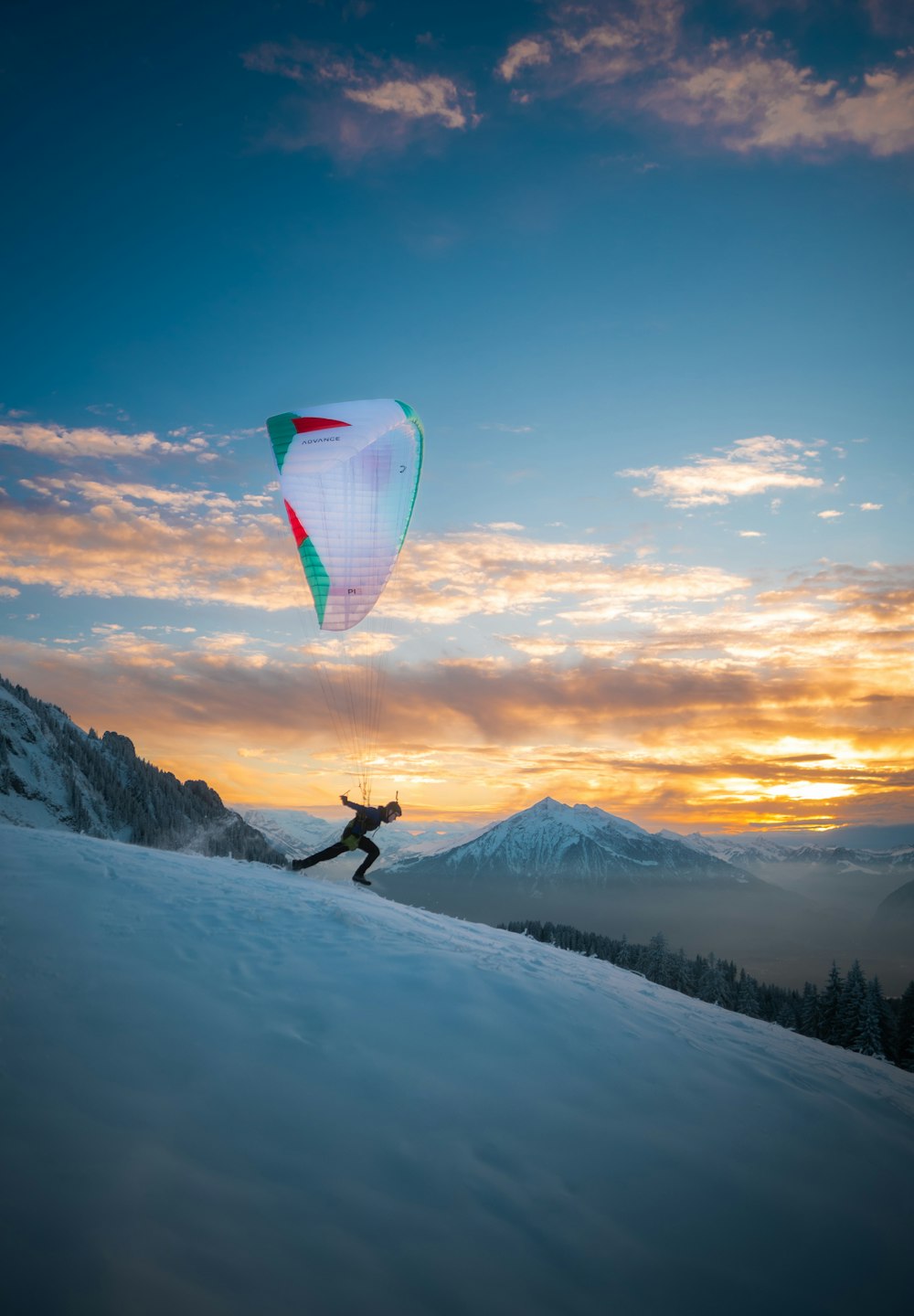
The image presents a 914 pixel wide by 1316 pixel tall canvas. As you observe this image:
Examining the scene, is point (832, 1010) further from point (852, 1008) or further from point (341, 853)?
point (341, 853)

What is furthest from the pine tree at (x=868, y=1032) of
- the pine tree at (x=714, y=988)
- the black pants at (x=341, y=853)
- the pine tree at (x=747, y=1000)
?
the black pants at (x=341, y=853)

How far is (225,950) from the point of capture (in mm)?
9180

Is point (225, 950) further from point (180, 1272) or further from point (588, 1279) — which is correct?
point (588, 1279)

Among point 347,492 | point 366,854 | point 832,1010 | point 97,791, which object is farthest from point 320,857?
point 97,791

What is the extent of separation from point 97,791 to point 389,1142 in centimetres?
11740

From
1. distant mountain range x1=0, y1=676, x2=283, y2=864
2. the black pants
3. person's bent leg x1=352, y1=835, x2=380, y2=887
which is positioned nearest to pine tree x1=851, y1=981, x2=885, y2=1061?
person's bent leg x1=352, y1=835, x2=380, y2=887

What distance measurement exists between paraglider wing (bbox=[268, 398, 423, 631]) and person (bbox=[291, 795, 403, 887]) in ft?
19.8

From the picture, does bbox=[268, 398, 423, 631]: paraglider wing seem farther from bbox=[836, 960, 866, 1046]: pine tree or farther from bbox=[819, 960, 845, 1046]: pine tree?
bbox=[819, 960, 845, 1046]: pine tree

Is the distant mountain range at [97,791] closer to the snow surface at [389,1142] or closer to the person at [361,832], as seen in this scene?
the person at [361,832]

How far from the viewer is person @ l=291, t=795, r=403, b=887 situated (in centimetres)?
1739

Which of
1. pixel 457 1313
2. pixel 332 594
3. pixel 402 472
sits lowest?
pixel 457 1313

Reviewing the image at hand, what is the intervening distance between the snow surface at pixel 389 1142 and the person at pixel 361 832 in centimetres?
716

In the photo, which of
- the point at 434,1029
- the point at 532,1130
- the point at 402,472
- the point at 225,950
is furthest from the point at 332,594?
the point at 532,1130

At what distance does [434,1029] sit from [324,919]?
3859 millimetres
